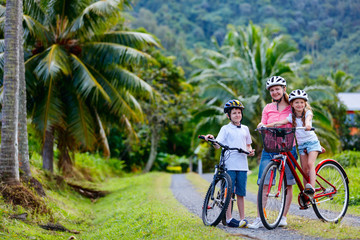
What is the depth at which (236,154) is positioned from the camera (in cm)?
582

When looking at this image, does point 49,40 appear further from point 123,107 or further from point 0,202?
point 0,202

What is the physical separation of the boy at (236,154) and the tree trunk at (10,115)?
504 cm

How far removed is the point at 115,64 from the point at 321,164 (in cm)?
1012

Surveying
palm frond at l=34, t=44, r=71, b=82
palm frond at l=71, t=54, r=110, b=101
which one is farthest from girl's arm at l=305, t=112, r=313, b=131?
palm frond at l=71, t=54, r=110, b=101

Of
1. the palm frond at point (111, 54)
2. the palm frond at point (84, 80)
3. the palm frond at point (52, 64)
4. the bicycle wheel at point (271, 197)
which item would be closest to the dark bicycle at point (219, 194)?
the bicycle wheel at point (271, 197)

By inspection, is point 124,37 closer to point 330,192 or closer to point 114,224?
point 114,224

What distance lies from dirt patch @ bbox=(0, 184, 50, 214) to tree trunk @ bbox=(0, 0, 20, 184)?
8.3 inches

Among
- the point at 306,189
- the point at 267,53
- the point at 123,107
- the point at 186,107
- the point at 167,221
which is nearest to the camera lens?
the point at 306,189

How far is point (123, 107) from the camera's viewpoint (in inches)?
578

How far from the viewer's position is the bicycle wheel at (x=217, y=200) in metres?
5.55

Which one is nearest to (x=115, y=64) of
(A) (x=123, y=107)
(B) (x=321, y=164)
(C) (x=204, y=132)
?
(A) (x=123, y=107)

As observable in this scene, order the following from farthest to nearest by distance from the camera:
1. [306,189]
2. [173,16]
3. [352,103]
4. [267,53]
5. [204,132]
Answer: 1. [173,16]
2. [352,103]
3. [267,53]
4. [204,132]
5. [306,189]

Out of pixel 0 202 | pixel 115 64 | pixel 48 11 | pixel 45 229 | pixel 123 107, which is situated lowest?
pixel 45 229

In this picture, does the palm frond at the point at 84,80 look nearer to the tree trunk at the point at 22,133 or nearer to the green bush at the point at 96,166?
the tree trunk at the point at 22,133
